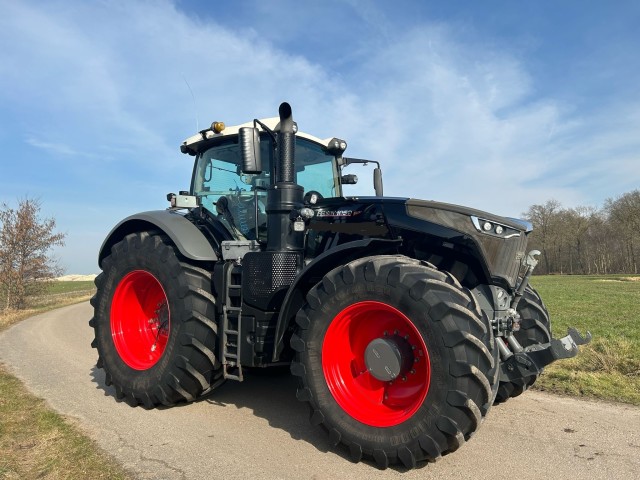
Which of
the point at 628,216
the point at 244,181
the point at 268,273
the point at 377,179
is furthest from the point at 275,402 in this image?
the point at 628,216

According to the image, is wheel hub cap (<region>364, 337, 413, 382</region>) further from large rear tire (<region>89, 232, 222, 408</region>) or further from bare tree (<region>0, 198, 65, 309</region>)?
bare tree (<region>0, 198, 65, 309</region>)

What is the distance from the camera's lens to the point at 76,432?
367 centimetres

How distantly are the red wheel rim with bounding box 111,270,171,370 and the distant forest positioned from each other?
54689 mm

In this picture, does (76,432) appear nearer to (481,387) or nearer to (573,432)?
(481,387)

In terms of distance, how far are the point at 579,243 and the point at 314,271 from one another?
209 feet

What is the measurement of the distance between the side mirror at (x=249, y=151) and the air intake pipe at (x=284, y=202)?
0.31m

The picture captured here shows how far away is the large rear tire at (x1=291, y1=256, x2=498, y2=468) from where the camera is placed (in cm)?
273

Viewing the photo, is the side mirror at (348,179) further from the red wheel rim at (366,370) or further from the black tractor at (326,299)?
the red wheel rim at (366,370)

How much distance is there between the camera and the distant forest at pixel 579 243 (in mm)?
54875

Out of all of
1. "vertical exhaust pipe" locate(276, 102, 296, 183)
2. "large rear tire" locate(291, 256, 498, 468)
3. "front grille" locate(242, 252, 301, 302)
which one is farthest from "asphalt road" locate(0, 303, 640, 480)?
"vertical exhaust pipe" locate(276, 102, 296, 183)

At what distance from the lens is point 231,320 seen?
404cm

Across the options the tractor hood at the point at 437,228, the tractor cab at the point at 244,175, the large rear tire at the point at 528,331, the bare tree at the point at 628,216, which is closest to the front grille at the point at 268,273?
the tractor hood at the point at 437,228

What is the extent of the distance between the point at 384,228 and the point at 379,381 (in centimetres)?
111

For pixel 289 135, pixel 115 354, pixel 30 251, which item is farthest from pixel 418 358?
pixel 30 251
